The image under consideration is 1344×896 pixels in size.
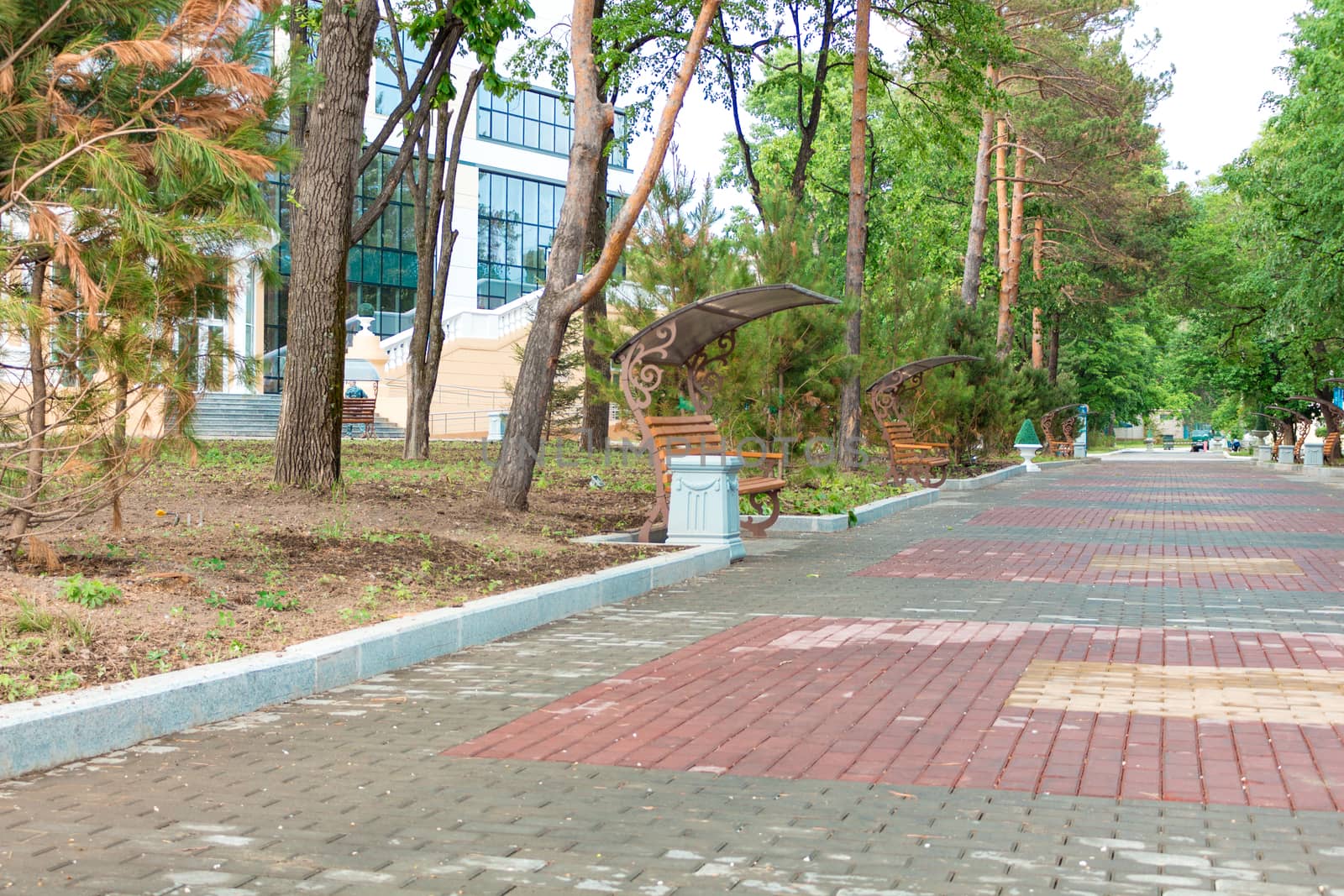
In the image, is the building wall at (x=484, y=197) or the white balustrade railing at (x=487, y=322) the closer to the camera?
the white balustrade railing at (x=487, y=322)

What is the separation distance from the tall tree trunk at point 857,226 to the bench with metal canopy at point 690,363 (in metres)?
9.22

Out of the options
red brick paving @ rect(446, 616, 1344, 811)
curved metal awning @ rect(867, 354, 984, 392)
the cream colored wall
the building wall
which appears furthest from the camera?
the building wall

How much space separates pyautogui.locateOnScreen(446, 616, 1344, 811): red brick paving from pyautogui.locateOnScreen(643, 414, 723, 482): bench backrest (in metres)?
5.23

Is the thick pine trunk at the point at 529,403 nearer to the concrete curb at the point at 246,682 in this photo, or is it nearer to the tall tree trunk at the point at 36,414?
the concrete curb at the point at 246,682

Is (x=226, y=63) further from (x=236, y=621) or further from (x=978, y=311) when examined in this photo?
(x=978, y=311)

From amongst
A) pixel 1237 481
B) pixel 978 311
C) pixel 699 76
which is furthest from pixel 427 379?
pixel 1237 481

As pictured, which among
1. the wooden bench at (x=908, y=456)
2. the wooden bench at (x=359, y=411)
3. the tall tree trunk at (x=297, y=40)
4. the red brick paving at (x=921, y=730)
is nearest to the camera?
the red brick paving at (x=921, y=730)

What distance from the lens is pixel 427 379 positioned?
2545 centimetres

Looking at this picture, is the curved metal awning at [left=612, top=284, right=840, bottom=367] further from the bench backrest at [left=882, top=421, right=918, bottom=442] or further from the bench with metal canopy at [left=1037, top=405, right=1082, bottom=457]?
the bench with metal canopy at [left=1037, top=405, right=1082, bottom=457]

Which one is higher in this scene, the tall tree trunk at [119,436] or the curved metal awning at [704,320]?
the curved metal awning at [704,320]

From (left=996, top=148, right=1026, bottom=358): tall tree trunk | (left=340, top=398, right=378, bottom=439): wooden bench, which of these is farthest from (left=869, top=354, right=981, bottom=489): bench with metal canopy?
(left=996, top=148, right=1026, bottom=358): tall tree trunk

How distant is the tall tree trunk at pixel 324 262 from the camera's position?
13.0 m

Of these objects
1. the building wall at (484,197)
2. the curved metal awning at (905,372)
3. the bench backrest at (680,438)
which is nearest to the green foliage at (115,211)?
the bench backrest at (680,438)

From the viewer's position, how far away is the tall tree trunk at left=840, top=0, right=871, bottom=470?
2453 centimetres
